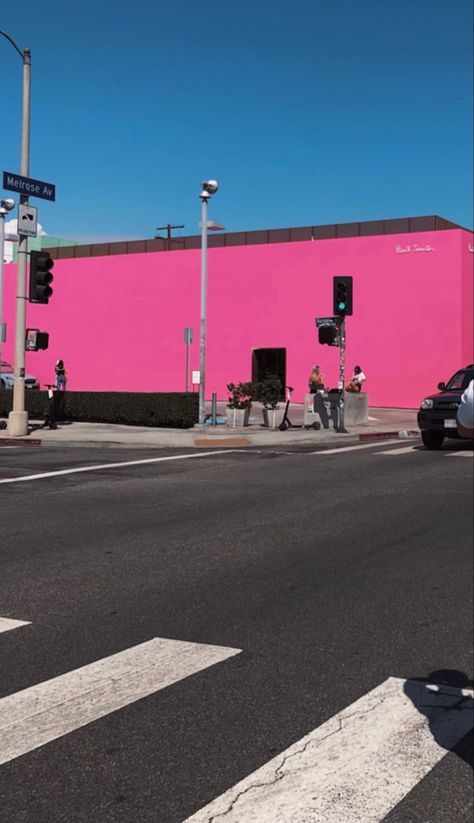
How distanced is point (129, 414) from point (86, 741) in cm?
2080

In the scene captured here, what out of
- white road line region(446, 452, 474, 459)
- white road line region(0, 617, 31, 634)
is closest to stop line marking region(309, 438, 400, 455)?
white road line region(446, 452, 474, 459)

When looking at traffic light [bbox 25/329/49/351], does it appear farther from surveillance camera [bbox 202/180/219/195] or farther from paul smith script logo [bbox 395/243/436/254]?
paul smith script logo [bbox 395/243/436/254]

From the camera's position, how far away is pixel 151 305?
126 feet

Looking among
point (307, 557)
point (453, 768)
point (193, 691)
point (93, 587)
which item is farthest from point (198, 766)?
point (307, 557)

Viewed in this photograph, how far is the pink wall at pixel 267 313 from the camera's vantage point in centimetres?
3192

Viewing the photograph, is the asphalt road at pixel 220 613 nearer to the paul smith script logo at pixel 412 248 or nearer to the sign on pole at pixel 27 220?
the sign on pole at pixel 27 220

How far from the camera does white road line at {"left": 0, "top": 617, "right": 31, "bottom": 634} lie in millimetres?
5195

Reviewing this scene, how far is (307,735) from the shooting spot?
12.3 ft

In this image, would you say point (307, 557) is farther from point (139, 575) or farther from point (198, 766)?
point (198, 766)

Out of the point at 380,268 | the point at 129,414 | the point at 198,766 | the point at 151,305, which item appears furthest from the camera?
the point at 151,305

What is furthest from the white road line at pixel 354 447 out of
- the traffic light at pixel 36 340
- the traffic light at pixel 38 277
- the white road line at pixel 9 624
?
the white road line at pixel 9 624

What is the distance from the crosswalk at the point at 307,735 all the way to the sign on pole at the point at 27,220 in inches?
622

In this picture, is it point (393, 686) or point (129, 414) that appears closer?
point (393, 686)

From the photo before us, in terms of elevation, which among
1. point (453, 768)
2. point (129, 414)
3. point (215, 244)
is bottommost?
point (453, 768)
